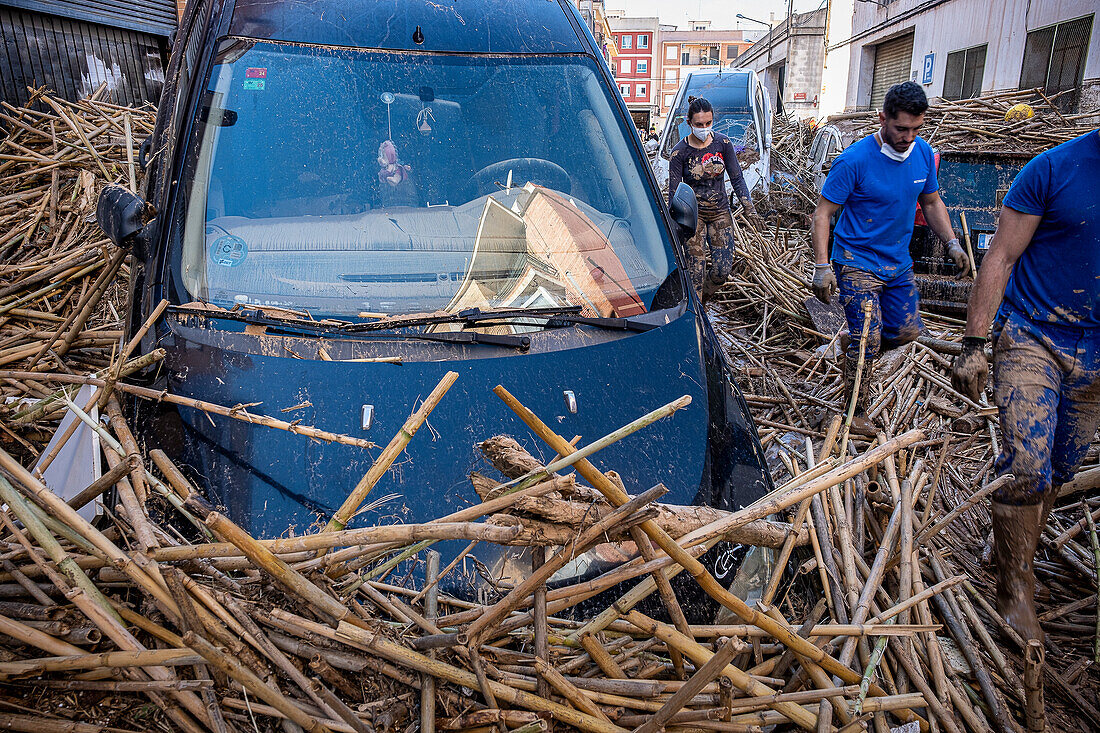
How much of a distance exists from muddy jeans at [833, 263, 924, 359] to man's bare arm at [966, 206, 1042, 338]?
56.8 inches

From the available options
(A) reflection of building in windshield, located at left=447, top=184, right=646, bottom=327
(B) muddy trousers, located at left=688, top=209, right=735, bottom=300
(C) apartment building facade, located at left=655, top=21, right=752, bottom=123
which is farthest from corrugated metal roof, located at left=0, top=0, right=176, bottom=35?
(C) apartment building facade, located at left=655, top=21, right=752, bottom=123

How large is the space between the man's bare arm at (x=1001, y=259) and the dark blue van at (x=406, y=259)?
1.38 metres

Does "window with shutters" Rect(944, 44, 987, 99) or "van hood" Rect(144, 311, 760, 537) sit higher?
"window with shutters" Rect(944, 44, 987, 99)

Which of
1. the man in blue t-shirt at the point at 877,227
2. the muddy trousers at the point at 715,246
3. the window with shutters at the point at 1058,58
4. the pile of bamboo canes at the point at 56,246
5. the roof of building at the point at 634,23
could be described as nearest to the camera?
the pile of bamboo canes at the point at 56,246

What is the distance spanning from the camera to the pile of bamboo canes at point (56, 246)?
12.2ft

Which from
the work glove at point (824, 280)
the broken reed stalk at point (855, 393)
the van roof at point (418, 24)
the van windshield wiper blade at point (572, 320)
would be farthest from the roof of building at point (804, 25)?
the van windshield wiper blade at point (572, 320)

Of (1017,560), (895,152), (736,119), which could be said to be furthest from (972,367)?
(736,119)

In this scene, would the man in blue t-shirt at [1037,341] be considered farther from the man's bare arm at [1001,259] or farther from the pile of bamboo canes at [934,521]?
the pile of bamboo canes at [934,521]

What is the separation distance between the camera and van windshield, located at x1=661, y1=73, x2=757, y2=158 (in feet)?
40.6

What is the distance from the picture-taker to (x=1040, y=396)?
3.27 metres

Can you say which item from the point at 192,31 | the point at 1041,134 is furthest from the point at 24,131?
the point at 1041,134

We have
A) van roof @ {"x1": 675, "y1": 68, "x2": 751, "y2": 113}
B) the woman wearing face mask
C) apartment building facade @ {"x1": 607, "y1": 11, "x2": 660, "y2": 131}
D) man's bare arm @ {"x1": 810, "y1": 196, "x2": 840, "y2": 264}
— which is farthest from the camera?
apartment building facade @ {"x1": 607, "y1": 11, "x2": 660, "y2": 131}

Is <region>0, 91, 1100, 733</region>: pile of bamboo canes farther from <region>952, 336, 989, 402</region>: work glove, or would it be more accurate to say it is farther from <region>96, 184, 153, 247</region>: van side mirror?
<region>952, 336, 989, 402</region>: work glove

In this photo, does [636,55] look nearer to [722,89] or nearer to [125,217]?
[722,89]
